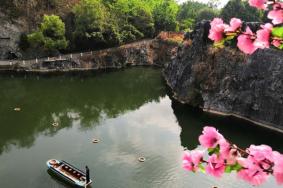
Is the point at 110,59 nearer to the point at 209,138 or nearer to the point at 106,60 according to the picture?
the point at 106,60

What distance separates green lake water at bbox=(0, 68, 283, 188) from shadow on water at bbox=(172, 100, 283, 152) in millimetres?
80

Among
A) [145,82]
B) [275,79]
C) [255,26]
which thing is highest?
[255,26]

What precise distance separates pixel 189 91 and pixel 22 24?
94.4ft

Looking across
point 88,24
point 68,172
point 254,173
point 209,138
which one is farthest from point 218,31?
point 88,24

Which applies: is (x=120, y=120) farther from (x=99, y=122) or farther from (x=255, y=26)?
(x=255, y=26)

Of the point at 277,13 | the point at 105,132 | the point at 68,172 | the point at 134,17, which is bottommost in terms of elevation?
the point at 105,132

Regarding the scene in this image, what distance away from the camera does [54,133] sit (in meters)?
33.4

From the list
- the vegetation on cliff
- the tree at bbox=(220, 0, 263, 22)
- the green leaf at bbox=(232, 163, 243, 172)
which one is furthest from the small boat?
the tree at bbox=(220, 0, 263, 22)

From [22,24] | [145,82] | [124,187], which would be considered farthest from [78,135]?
[22,24]

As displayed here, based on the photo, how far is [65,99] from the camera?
142 ft

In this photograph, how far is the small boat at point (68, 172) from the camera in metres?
24.1

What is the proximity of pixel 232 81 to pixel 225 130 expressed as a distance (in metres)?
7.07

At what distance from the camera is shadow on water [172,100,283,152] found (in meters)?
32.8

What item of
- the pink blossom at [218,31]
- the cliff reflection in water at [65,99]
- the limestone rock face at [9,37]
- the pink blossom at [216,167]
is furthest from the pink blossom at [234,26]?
the limestone rock face at [9,37]
